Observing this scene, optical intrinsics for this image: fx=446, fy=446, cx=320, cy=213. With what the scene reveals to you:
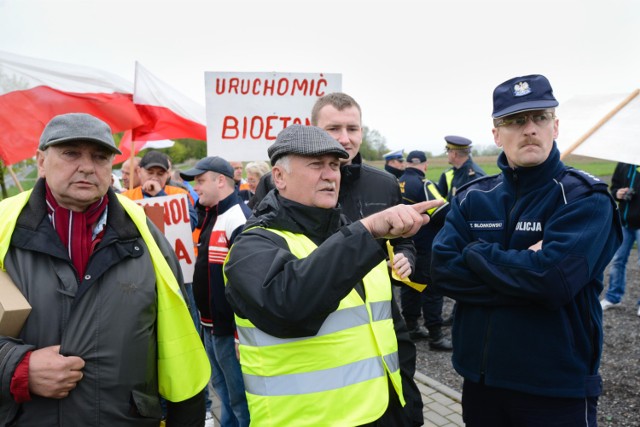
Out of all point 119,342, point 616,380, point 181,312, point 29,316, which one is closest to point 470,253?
point 181,312

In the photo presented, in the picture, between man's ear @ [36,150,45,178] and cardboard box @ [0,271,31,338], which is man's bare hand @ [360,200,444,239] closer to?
cardboard box @ [0,271,31,338]

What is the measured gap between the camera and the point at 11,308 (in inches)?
64.3

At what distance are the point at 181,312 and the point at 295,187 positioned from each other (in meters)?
0.83

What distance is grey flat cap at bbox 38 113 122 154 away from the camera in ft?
6.26

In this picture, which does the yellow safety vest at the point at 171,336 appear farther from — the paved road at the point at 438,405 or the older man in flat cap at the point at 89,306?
the paved road at the point at 438,405

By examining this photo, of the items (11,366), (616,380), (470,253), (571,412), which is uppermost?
(470,253)

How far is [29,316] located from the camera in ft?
5.79

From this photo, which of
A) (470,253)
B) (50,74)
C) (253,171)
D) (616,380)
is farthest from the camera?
(253,171)

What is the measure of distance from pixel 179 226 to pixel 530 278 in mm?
3233

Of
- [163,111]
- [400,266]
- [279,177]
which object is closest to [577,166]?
[163,111]

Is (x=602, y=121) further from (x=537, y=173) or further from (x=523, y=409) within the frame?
(x=523, y=409)

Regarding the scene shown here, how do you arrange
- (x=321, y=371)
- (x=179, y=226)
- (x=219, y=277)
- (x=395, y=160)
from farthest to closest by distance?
(x=395, y=160) < (x=179, y=226) < (x=219, y=277) < (x=321, y=371)

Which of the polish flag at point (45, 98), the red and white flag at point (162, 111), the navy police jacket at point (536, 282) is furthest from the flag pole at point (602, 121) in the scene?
the polish flag at point (45, 98)

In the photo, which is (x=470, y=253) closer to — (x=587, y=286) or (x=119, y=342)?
(x=587, y=286)
